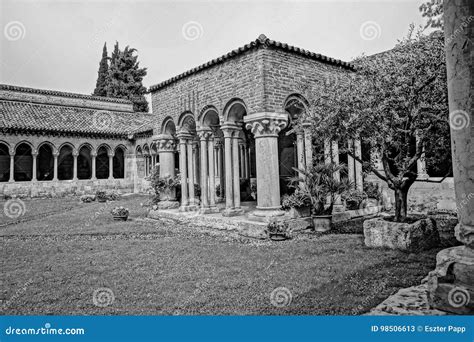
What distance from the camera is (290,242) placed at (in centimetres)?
680

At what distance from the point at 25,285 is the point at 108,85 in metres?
33.3

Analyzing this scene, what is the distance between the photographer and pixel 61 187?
21.4 metres

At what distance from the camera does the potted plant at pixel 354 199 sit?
29.0 feet

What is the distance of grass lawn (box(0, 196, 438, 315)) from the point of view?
148 inches

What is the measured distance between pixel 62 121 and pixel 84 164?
3.26m

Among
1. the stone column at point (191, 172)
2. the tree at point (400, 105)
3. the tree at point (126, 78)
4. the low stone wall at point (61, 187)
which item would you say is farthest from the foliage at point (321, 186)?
the tree at point (126, 78)

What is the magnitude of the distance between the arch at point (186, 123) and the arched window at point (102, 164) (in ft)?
49.4

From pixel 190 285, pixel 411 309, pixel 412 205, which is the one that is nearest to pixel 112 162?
pixel 412 205

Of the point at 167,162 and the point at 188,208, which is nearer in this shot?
the point at 188,208

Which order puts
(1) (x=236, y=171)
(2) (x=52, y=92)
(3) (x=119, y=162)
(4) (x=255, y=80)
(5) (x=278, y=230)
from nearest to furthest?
(5) (x=278, y=230), (4) (x=255, y=80), (1) (x=236, y=171), (3) (x=119, y=162), (2) (x=52, y=92)

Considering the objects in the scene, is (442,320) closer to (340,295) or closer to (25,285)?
(340,295)

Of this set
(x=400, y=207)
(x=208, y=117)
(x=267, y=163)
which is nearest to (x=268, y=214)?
(x=267, y=163)

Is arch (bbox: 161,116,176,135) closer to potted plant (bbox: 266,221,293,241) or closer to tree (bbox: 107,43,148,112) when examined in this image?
potted plant (bbox: 266,221,293,241)

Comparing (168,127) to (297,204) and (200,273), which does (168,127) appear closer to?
(297,204)
